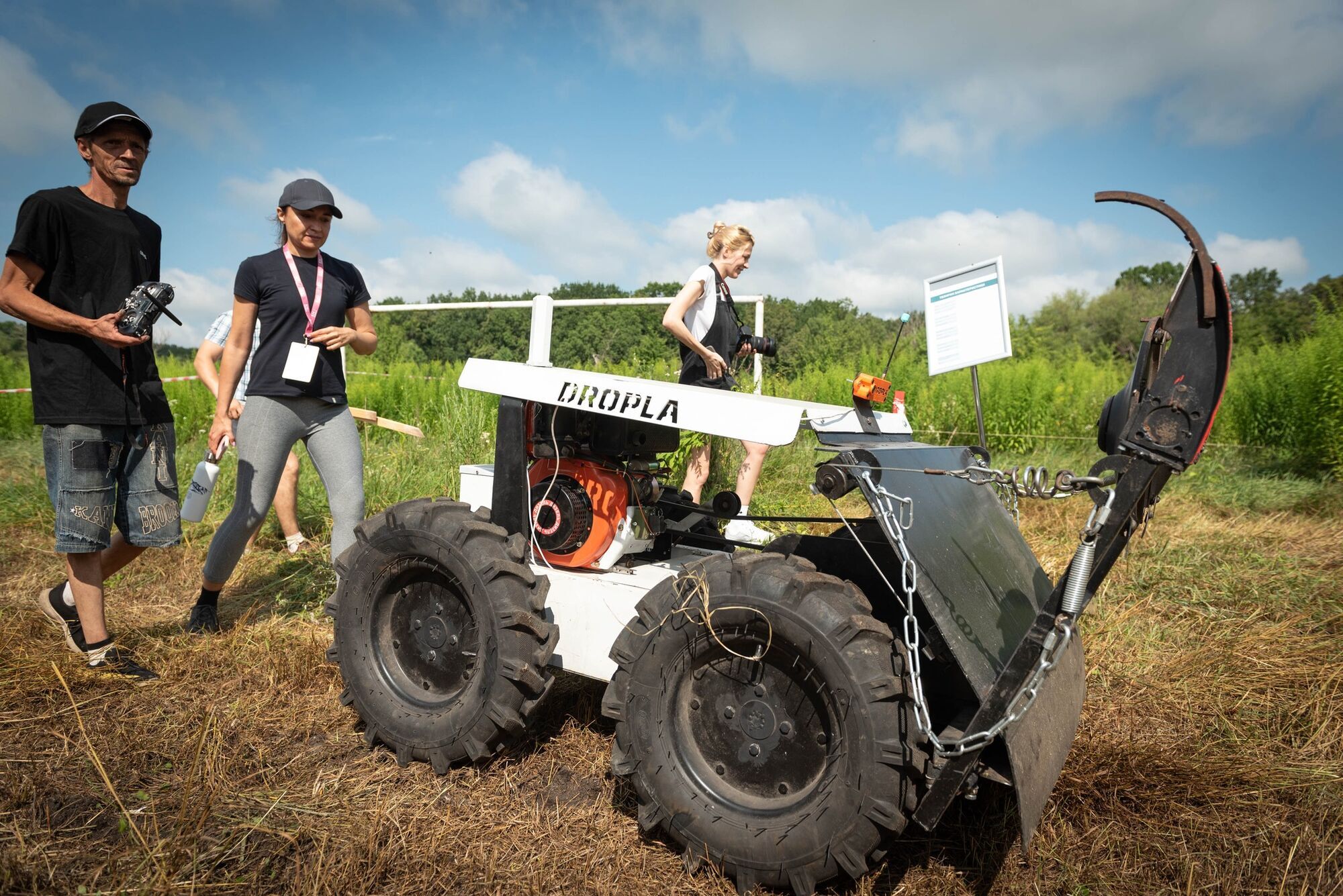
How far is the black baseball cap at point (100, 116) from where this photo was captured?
3.37m

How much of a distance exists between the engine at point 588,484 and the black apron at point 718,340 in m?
1.87

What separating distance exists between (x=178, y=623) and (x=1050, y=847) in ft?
13.5

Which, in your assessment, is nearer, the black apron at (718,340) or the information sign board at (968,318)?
the information sign board at (968,318)

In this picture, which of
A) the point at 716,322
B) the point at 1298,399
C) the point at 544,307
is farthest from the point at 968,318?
the point at 1298,399

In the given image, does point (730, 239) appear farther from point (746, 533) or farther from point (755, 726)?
point (755, 726)

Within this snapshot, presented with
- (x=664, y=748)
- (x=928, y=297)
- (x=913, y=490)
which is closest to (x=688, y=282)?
(x=928, y=297)

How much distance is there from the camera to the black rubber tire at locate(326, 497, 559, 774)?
2717 millimetres

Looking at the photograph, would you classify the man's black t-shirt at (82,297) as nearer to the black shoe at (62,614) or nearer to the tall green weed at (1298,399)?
the black shoe at (62,614)

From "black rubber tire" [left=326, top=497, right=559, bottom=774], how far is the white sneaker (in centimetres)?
171

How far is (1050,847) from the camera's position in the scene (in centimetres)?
250

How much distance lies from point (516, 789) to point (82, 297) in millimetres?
2675

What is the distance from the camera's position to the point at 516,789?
2.83m

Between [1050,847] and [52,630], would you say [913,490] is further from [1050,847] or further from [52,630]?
[52,630]

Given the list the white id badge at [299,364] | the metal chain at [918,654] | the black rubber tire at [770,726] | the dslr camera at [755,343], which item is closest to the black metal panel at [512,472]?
the black rubber tire at [770,726]
